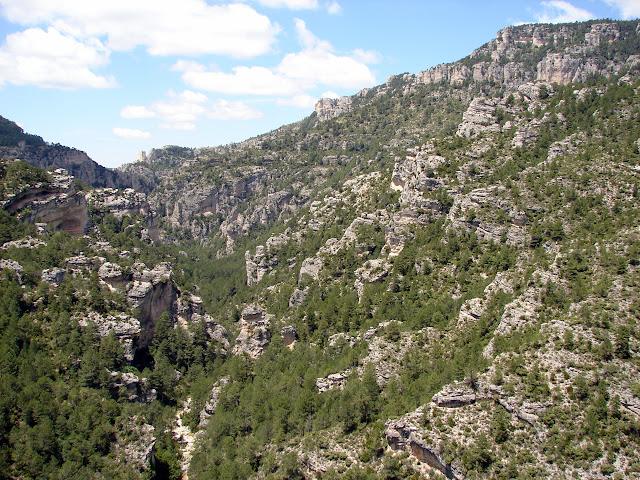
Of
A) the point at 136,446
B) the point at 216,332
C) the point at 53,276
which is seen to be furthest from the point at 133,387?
the point at 216,332

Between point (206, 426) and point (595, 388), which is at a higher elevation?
point (595, 388)

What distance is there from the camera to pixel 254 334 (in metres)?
77.4

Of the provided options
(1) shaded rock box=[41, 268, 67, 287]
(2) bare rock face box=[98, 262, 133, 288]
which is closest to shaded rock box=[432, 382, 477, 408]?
(2) bare rock face box=[98, 262, 133, 288]

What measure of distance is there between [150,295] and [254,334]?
18.7 m

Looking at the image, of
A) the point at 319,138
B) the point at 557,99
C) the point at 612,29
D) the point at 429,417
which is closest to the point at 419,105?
the point at 319,138

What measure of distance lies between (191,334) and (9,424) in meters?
36.2

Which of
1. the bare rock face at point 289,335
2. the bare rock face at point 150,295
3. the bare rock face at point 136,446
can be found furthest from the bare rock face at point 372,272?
the bare rock face at point 136,446

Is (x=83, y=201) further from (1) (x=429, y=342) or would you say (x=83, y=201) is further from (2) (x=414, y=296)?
(1) (x=429, y=342)

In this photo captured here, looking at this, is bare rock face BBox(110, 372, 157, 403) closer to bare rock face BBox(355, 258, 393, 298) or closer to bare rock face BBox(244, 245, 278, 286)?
bare rock face BBox(355, 258, 393, 298)

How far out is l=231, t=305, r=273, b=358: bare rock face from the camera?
252 ft

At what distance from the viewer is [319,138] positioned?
199500 millimetres

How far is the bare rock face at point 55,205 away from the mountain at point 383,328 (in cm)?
38

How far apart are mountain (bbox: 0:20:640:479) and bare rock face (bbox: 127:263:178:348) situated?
38cm

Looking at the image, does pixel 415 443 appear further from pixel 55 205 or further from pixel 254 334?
pixel 55 205
